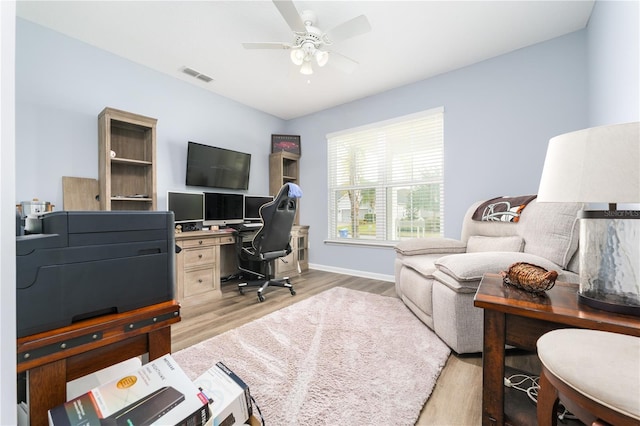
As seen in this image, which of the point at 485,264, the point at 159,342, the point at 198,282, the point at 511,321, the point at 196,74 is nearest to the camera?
the point at 159,342

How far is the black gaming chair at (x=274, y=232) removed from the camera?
2795 millimetres

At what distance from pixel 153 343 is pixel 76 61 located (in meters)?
3.22

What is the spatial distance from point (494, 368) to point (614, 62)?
2207mm

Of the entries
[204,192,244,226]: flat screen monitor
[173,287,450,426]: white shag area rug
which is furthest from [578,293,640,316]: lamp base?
[204,192,244,226]: flat screen monitor

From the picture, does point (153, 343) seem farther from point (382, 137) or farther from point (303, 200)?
point (303, 200)

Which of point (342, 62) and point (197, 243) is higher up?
point (342, 62)

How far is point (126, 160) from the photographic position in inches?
104

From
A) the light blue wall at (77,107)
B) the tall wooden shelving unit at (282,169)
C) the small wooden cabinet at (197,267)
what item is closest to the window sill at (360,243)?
the tall wooden shelving unit at (282,169)

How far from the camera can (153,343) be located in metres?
0.74

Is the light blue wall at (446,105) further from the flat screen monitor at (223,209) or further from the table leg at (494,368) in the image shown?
the table leg at (494,368)

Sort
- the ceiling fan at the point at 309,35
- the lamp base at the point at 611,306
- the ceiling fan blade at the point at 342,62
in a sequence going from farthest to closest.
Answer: the ceiling fan blade at the point at 342,62
the ceiling fan at the point at 309,35
the lamp base at the point at 611,306

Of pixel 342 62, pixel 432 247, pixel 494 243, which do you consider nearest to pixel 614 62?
pixel 494 243

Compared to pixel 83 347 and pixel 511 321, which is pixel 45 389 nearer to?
pixel 83 347

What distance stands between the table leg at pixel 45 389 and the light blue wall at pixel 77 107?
2649mm
